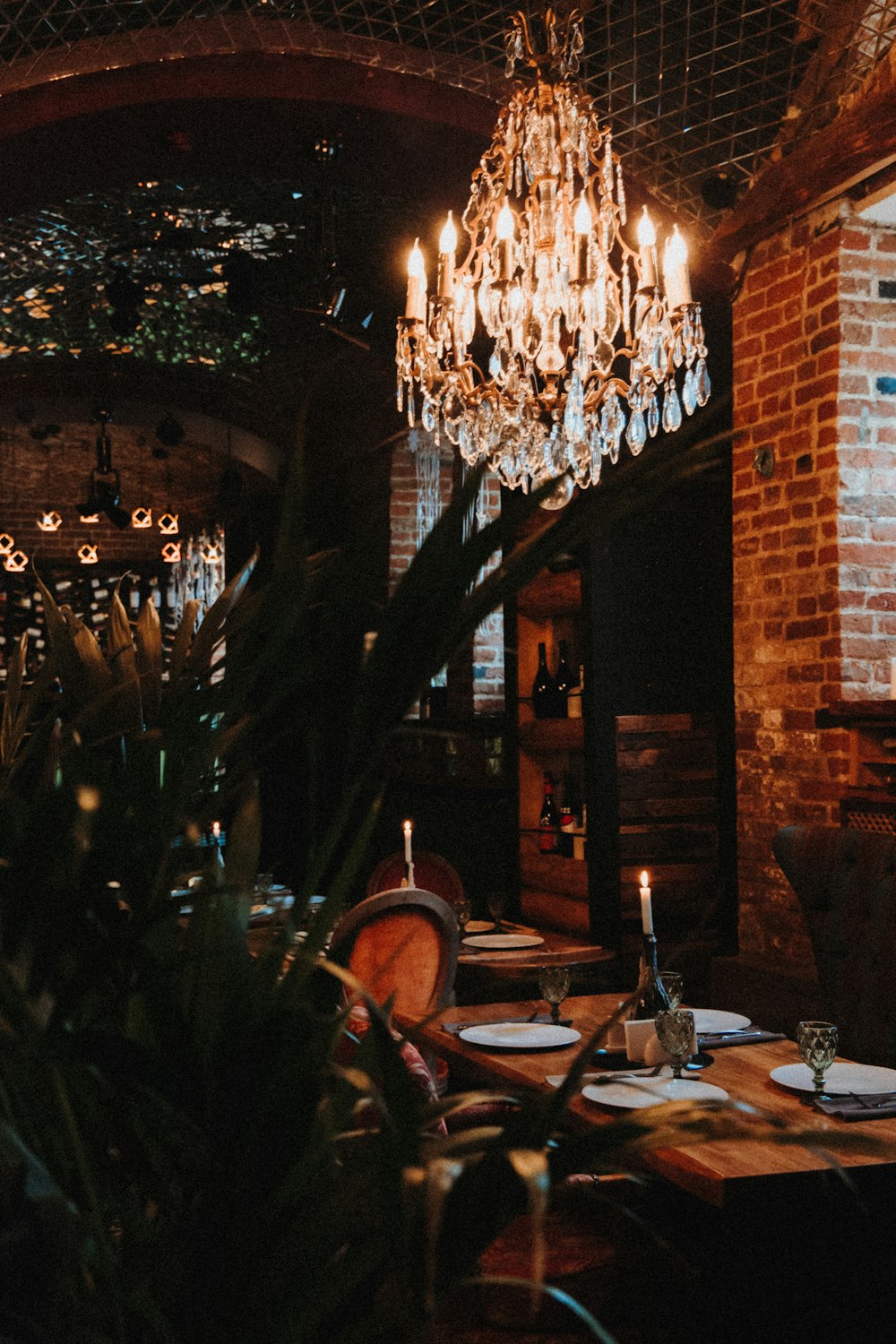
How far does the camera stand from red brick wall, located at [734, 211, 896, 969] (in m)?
3.30

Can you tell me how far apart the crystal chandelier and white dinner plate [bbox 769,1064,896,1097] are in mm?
1526

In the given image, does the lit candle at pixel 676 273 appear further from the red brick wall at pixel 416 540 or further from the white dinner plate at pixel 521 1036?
the red brick wall at pixel 416 540

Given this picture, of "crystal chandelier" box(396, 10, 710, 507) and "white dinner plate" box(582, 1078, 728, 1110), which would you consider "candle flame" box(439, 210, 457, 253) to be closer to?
"crystal chandelier" box(396, 10, 710, 507)

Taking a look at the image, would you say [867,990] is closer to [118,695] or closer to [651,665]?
[651,665]

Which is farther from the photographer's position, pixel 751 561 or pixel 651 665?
pixel 651 665

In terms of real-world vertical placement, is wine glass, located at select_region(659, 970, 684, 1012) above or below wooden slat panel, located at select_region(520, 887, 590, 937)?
above

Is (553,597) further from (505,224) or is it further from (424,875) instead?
(505,224)

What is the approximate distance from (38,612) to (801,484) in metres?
11.3

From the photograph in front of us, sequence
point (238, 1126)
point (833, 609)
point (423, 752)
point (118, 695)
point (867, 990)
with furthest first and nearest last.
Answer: point (423, 752) < point (833, 609) < point (867, 990) < point (118, 695) < point (238, 1126)

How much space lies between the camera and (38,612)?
1341 cm

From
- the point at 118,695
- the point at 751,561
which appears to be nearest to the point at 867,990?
the point at 751,561

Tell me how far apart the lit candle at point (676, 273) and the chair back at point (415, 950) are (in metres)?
1.65

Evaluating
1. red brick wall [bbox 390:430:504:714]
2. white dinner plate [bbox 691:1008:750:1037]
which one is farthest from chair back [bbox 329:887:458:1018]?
red brick wall [bbox 390:430:504:714]

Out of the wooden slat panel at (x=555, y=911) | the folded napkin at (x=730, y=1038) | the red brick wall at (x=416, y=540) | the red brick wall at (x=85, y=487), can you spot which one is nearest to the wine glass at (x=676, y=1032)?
the folded napkin at (x=730, y=1038)
